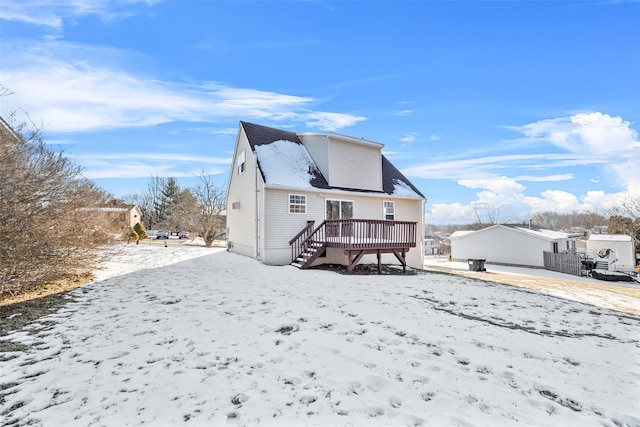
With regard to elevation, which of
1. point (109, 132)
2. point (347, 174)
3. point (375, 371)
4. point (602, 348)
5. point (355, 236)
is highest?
point (109, 132)

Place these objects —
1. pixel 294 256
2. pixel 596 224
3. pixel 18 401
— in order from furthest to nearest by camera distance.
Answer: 1. pixel 596 224
2. pixel 294 256
3. pixel 18 401

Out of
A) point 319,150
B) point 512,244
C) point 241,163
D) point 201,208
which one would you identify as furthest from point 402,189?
point 201,208

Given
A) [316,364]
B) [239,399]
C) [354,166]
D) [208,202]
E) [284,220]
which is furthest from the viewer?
[208,202]

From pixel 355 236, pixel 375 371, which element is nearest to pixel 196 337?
pixel 375 371

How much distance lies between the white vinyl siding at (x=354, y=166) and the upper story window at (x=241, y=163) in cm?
456

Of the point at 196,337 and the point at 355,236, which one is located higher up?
the point at 355,236

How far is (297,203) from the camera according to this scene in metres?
12.2

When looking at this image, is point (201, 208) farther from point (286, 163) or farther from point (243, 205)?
point (286, 163)

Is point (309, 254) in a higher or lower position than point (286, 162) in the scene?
lower

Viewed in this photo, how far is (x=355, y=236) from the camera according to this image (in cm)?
1012

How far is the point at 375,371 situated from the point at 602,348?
3722 millimetres

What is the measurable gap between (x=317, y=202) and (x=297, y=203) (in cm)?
98

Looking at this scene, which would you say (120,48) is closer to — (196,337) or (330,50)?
(330,50)

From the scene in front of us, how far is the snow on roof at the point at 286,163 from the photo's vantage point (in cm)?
1197
